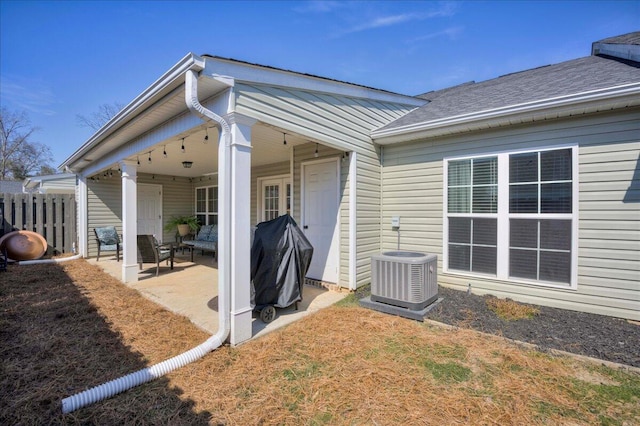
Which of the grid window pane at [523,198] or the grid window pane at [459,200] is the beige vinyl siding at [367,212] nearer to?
the grid window pane at [459,200]

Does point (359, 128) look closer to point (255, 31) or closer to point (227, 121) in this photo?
point (227, 121)

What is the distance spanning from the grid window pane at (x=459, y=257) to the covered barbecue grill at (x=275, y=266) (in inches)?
98.1

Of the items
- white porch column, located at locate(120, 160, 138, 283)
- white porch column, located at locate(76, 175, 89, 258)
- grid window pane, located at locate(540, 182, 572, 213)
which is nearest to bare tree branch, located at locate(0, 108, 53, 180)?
white porch column, located at locate(76, 175, 89, 258)

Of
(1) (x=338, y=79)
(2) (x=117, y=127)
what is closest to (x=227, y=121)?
(1) (x=338, y=79)

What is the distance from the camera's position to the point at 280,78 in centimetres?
344

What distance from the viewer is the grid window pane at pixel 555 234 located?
3.77 metres

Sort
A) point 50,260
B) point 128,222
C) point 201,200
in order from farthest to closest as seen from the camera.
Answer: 1. point 201,200
2. point 50,260
3. point 128,222

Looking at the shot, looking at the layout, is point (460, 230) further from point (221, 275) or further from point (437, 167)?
point (221, 275)

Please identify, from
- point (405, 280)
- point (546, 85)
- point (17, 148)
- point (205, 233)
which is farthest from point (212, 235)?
point (17, 148)

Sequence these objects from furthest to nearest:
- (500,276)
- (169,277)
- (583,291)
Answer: (169,277), (500,276), (583,291)

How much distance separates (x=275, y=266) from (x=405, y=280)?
1684 millimetres

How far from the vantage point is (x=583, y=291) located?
12.0ft

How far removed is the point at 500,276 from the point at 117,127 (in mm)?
6524

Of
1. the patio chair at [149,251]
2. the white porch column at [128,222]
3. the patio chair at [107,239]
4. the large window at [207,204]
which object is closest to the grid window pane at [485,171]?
the patio chair at [149,251]
